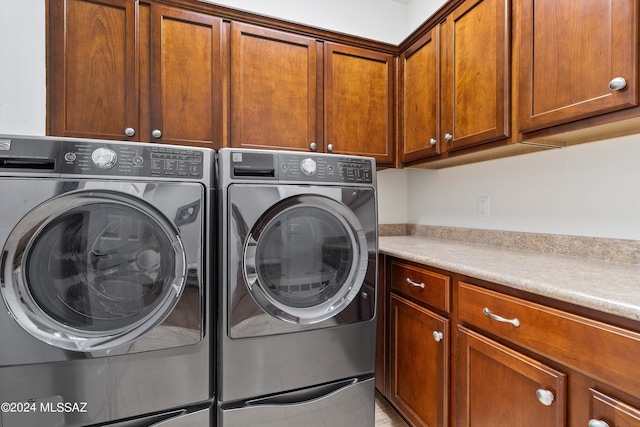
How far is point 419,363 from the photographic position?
1434 mm

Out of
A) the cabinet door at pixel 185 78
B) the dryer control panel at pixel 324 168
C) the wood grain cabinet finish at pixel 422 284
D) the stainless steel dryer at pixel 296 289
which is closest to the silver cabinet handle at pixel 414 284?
the wood grain cabinet finish at pixel 422 284

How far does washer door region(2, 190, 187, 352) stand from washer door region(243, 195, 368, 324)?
302mm

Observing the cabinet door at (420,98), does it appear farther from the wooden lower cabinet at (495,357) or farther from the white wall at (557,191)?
the wooden lower cabinet at (495,357)

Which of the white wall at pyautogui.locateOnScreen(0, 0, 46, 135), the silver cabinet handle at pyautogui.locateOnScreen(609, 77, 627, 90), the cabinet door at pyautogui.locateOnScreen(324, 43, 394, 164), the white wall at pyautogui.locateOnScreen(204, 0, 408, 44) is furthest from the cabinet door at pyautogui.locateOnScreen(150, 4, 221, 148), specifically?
the silver cabinet handle at pyautogui.locateOnScreen(609, 77, 627, 90)

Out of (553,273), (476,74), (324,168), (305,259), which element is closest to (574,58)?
(476,74)

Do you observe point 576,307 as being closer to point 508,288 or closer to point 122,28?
point 508,288

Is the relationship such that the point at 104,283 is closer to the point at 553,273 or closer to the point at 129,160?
the point at 129,160

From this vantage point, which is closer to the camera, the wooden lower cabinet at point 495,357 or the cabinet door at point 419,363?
the wooden lower cabinet at point 495,357

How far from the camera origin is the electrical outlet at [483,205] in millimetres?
1824

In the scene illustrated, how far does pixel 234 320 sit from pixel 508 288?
3.24 ft

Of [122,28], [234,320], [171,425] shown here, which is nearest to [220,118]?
[122,28]

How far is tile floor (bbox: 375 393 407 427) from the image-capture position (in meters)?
1.63

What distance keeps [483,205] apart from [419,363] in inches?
39.7

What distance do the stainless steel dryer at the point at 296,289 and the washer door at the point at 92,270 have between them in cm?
23
